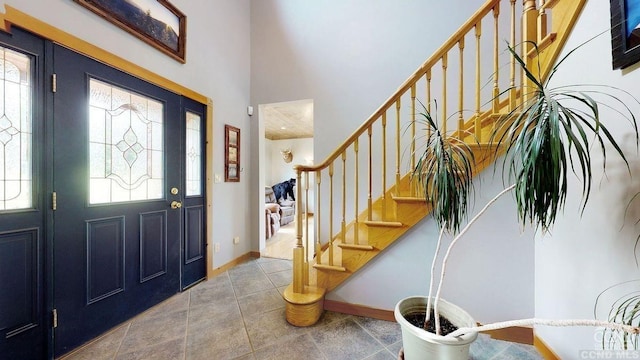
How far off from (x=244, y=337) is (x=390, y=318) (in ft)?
3.61

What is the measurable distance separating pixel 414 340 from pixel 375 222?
75 centimetres

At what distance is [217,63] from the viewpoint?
9.05 ft

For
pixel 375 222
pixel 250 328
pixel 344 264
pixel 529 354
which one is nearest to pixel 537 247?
pixel 529 354

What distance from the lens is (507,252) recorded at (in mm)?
1584

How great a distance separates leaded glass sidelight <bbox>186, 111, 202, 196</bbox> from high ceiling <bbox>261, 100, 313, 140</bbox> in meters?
1.08

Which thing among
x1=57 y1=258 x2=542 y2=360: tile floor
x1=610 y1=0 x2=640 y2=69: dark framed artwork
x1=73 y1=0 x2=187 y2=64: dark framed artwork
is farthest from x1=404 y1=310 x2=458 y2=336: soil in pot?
x1=73 y1=0 x2=187 y2=64: dark framed artwork

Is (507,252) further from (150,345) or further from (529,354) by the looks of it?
(150,345)

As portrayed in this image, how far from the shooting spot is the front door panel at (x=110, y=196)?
1498 mm

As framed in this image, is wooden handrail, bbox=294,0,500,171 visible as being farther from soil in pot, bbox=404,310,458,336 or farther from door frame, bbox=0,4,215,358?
door frame, bbox=0,4,215,358

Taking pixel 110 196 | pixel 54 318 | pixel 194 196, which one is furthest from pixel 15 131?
pixel 194 196

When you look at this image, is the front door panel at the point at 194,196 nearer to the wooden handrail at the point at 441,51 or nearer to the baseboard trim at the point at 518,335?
the wooden handrail at the point at 441,51

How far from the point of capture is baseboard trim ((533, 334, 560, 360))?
1.38 metres

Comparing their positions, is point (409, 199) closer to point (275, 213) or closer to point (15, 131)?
point (15, 131)

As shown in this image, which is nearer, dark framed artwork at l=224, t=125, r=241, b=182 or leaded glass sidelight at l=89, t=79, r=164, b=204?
leaded glass sidelight at l=89, t=79, r=164, b=204
